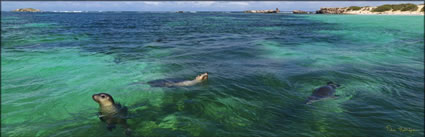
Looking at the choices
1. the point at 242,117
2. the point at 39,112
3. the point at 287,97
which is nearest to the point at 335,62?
the point at 287,97

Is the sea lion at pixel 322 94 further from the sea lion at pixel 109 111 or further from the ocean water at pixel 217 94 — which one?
the sea lion at pixel 109 111

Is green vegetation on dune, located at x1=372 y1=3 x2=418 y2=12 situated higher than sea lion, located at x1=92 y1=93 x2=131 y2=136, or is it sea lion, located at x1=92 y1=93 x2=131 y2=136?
green vegetation on dune, located at x1=372 y1=3 x2=418 y2=12

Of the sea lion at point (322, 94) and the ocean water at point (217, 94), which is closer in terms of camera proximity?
the ocean water at point (217, 94)

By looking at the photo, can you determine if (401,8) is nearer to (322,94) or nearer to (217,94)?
(322,94)

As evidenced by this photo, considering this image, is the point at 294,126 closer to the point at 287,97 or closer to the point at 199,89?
the point at 287,97

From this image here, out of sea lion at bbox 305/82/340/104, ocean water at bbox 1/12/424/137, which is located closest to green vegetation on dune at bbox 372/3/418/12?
ocean water at bbox 1/12/424/137
